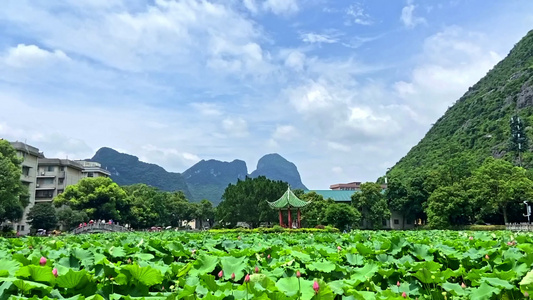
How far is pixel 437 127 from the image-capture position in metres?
89.2

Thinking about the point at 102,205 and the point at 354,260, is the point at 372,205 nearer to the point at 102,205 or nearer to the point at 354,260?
the point at 102,205

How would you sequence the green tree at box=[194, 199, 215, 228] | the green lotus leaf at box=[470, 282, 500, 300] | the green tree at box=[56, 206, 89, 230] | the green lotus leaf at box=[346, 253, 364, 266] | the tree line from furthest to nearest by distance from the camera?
the green tree at box=[194, 199, 215, 228] < the green tree at box=[56, 206, 89, 230] < the tree line < the green lotus leaf at box=[346, 253, 364, 266] < the green lotus leaf at box=[470, 282, 500, 300]

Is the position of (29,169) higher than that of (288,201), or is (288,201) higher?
(29,169)

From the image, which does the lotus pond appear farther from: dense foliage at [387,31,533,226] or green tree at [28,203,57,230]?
green tree at [28,203,57,230]

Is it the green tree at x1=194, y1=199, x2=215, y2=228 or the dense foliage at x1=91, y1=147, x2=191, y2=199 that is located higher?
the dense foliage at x1=91, y1=147, x2=191, y2=199

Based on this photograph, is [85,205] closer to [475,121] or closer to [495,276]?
[495,276]

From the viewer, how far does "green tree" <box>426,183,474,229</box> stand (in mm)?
38000

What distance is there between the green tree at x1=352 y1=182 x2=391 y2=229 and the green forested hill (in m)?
9.15

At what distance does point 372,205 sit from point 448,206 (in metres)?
9.56

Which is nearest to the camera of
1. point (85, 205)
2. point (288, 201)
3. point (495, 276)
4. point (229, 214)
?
point (495, 276)

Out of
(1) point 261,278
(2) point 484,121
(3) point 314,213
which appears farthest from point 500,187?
(1) point 261,278

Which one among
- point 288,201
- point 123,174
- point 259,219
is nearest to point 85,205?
point 259,219

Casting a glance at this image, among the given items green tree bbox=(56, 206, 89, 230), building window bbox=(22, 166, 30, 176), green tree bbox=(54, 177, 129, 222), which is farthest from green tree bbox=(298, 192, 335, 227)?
building window bbox=(22, 166, 30, 176)

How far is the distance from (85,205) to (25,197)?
742 centimetres
